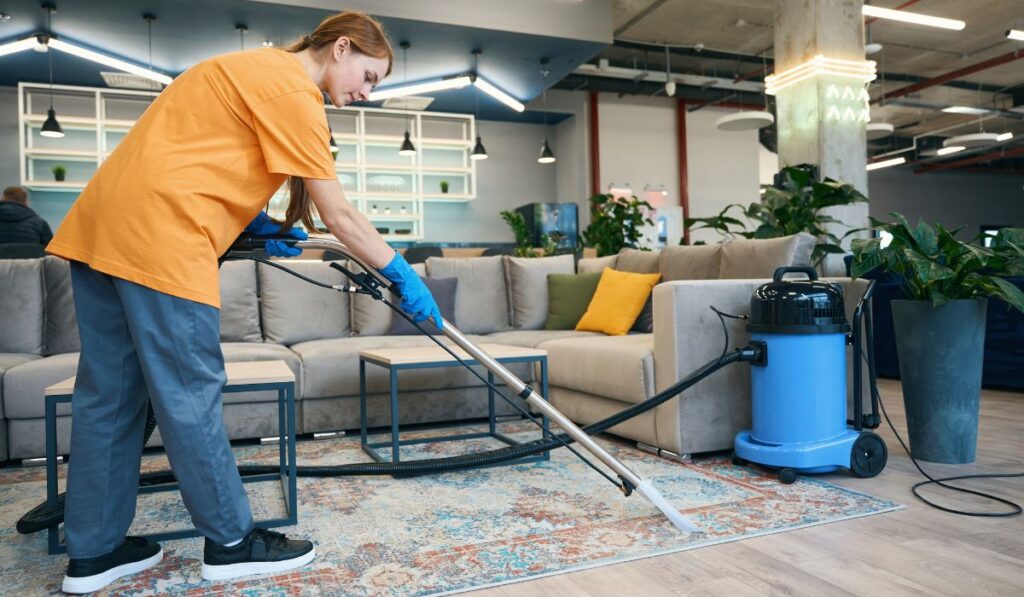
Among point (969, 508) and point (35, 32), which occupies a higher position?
point (35, 32)

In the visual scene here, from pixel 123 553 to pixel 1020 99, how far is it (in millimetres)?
14521

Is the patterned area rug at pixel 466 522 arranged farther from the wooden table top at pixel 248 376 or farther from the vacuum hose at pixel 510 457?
the wooden table top at pixel 248 376

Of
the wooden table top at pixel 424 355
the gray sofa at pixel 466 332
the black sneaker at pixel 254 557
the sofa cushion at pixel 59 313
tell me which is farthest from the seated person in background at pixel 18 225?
the black sneaker at pixel 254 557

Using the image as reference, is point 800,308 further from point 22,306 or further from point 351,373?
point 22,306

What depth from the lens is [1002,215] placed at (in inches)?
723

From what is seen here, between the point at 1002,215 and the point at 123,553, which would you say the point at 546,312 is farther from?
the point at 1002,215

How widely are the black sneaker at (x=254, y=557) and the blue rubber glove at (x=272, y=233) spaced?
28.2 inches

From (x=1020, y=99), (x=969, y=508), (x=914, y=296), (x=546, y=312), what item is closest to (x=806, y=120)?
(x=546, y=312)

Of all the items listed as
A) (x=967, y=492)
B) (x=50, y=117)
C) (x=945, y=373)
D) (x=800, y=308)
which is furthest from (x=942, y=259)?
(x=50, y=117)

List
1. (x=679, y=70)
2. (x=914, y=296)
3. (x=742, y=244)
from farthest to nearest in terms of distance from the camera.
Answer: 1. (x=679, y=70)
2. (x=742, y=244)
3. (x=914, y=296)

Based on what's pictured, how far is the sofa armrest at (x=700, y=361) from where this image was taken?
110 inches

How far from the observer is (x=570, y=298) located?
4391 millimetres

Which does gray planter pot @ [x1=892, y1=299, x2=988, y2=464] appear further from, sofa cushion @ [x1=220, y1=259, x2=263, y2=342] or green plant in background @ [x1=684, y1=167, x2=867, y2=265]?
sofa cushion @ [x1=220, y1=259, x2=263, y2=342]

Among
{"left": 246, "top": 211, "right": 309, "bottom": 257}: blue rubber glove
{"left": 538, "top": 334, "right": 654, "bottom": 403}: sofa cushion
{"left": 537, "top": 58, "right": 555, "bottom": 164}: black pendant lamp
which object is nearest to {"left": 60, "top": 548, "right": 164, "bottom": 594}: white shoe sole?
{"left": 246, "top": 211, "right": 309, "bottom": 257}: blue rubber glove
